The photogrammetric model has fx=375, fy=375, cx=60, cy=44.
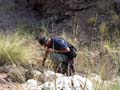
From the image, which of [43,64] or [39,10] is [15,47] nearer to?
[43,64]

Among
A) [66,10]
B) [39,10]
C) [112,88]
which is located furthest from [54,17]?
[112,88]

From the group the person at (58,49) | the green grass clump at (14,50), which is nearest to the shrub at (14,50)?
the green grass clump at (14,50)

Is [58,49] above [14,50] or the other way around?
above

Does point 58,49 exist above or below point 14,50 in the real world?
above

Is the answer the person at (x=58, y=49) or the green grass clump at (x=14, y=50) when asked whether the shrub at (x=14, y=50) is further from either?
the person at (x=58, y=49)

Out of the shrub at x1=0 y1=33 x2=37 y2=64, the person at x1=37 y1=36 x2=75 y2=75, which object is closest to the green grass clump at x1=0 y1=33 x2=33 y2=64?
the shrub at x1=0 y1=33 x2=37 y2=64

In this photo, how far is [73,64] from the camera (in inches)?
312

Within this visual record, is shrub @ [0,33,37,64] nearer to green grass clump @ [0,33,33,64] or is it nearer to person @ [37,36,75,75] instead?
green grass clump @ [0,33,33,64]

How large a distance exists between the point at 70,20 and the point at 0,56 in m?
5.57

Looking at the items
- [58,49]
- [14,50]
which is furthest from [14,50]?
[58,49]

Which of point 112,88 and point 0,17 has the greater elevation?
point 112,88

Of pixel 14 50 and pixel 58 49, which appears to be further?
pixel 14 50

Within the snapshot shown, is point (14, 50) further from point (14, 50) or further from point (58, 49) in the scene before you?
point (58, 49)

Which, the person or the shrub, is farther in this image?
the shrub
